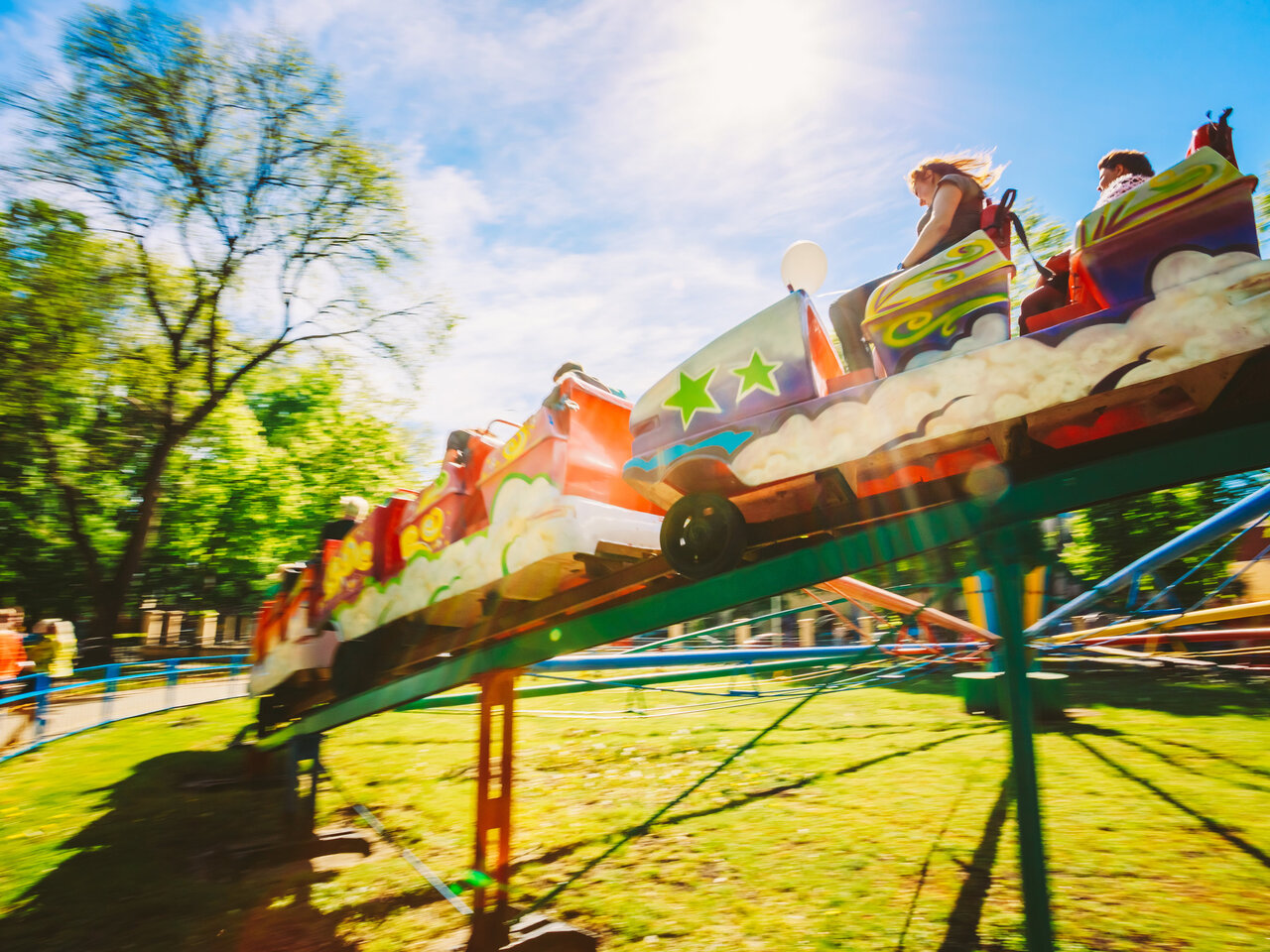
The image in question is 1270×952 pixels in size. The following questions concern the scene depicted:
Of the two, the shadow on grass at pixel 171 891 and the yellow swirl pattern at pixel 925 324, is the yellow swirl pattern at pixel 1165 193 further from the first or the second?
the shadow on grass at pixel 171 891

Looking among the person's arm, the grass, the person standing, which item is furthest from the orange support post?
the person's arm

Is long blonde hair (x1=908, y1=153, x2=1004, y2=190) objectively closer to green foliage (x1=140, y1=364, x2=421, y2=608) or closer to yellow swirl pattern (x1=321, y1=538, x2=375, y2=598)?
yellow swirl pattern (x1=321, y1=538, x2=375, y2=598)

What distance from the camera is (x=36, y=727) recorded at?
28.8 feet

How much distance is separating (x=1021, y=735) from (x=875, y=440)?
2.97 feet

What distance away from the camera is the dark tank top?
2158mm

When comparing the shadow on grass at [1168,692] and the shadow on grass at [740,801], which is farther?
the shadow on grass at [1168,692]

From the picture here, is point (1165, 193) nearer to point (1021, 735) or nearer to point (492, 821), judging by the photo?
point (1021, 735)

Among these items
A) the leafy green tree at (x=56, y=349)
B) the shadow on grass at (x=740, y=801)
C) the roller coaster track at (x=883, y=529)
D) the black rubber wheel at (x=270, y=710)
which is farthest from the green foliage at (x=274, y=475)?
the roller coaster track at (x=883, y=529)

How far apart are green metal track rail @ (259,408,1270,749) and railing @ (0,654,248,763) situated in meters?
7.15

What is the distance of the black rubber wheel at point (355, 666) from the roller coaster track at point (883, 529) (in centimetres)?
113

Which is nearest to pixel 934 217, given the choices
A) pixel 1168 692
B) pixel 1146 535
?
pixel 1168 692

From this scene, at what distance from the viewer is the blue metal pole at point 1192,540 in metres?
3.29

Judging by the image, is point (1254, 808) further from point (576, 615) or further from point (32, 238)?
point (32, 238)

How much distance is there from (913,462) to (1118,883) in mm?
2833
